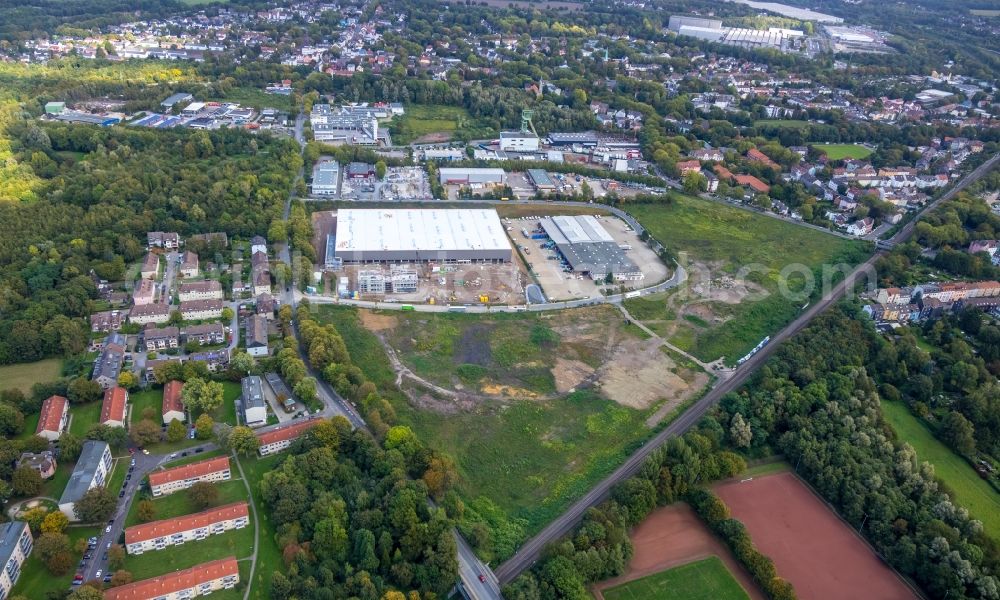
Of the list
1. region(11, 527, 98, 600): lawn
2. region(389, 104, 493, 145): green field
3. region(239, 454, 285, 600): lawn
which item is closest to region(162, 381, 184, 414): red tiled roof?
region(239, 454, 285, 600): lawn

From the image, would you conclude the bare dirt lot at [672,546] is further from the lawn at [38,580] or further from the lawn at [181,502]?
the lawn at [38,580]

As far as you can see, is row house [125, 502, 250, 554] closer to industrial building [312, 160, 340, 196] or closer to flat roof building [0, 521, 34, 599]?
flat roof building [0, 521, 34, 599]

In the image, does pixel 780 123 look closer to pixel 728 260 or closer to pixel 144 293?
pixel 728 260

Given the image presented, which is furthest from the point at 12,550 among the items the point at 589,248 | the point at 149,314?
the point at 589,248

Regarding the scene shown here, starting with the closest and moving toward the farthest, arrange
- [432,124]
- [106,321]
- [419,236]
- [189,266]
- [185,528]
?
[185,528] < [106,321] < [189,266] < [419,236] < [432,124]

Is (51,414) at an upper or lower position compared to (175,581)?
Answer: upper
